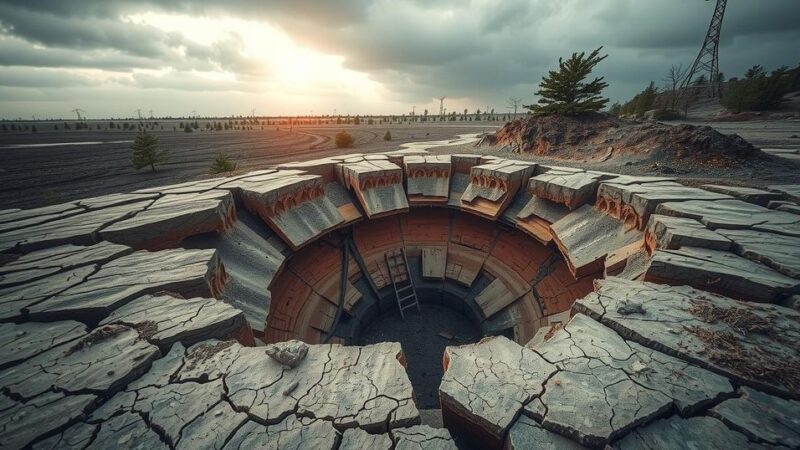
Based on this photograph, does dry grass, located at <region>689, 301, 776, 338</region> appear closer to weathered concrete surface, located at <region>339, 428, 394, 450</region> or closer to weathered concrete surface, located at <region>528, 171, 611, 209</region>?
weathered concrete surface, located at <region>339, 428, 394, 450</region>

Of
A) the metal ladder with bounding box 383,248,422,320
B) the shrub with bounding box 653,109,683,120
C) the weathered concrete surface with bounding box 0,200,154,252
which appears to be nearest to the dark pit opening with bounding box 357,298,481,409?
the metal ladder with bounding box 383,248,422,320

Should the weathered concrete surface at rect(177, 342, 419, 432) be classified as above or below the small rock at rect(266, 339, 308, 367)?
below

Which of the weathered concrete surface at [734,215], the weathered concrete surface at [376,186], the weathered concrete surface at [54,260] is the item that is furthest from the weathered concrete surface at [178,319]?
the weathered concrete surface at [734,215]

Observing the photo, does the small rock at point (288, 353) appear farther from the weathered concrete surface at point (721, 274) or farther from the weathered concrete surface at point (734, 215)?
the weathered concrete surface at point (734, 215)

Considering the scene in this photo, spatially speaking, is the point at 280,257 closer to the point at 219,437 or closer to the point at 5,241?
the point at 5,241

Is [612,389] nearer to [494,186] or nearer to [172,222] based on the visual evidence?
[172,222]

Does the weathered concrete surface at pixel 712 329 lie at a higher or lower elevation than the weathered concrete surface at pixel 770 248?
lower
